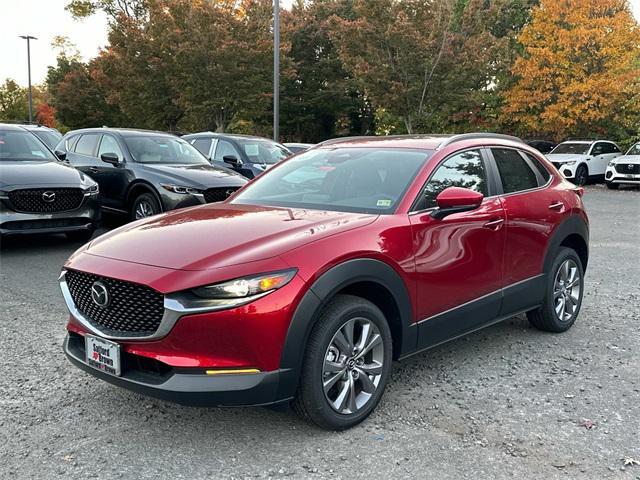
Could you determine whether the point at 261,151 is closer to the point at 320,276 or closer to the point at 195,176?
the point at 195,176

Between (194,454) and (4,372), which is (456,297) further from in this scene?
(4,372)

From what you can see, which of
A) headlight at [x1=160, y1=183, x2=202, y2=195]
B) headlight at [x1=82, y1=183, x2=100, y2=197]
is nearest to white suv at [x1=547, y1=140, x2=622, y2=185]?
headlight at [x1=160, y1=183, x2=202, y2=195]

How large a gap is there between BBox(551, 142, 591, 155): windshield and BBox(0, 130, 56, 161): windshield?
58.1 ft

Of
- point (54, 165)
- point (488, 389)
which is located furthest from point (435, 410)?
point (54, 165)

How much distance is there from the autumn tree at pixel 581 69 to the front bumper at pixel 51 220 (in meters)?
22.0

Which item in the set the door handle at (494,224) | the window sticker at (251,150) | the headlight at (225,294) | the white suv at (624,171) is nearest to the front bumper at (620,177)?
the white suv at (624,171)

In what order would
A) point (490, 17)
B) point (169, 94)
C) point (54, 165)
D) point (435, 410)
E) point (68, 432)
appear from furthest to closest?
point (169, 94) < point (490, 17) < point (54, 165) < point (435, 410) < point (68, 432)

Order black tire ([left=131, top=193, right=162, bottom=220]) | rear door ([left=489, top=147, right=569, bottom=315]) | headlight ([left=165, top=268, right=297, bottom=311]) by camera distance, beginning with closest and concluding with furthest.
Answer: headlight ([left=165, top=268, right=297, bottom=311])
rear door ([left=489, top=147, right=569, bottom=315])
black tire ([left=131, top=193, right=162, bottom=220])

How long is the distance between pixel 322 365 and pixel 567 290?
9.55ft

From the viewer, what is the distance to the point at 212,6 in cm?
2773

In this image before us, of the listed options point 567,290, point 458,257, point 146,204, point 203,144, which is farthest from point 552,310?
point 203,144

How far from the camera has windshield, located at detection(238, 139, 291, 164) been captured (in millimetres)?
12031

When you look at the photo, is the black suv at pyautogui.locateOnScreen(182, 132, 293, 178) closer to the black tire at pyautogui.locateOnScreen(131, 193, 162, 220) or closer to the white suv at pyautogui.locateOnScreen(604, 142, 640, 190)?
the black tire at pyautogui.locateOnScreen(131, 193, 162, 220)

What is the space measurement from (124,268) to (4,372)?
66.1 inches
